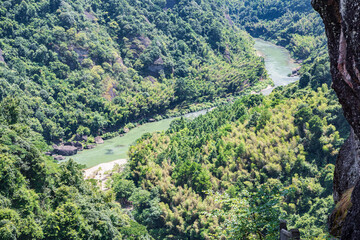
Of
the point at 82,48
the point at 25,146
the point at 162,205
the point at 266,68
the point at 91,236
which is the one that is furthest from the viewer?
the point at 266,68

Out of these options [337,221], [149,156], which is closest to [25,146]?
[149,156]

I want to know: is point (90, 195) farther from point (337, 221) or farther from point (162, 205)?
point (337, 221)

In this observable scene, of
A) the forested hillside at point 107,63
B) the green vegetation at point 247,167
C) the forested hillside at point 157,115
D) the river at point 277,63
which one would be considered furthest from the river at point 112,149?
the river at point 277,63

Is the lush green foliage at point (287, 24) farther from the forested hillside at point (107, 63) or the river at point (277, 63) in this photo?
the forested hillside at point (107, 63)

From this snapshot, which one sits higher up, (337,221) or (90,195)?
(337,221)

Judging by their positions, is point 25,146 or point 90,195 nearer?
point 25,146

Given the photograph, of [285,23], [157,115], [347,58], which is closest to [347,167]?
[347,58]

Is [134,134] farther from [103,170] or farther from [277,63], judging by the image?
[277,63]
